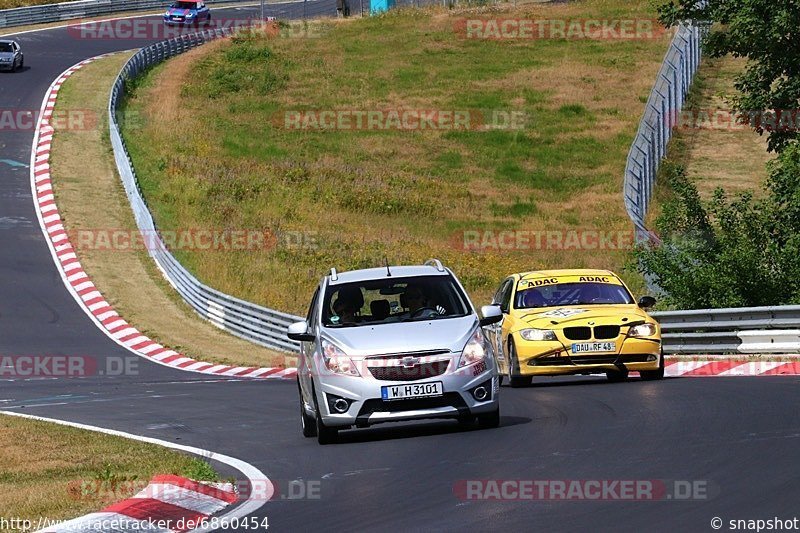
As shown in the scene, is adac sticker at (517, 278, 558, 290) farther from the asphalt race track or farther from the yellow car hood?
the asphalt race track

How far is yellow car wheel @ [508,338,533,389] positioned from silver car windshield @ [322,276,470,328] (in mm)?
4058

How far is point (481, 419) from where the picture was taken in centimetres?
1339

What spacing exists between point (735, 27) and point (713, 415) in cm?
1691

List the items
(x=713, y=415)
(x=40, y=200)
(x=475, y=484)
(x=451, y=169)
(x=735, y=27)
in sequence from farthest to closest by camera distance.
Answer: (x=451, y=169) < (x=40, y=200) < (x=735, y=27) < (x=713, y=415) < (x=475, y=484)

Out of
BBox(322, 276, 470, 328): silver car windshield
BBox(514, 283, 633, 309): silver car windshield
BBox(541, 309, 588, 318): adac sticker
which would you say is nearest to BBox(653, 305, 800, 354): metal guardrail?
BBox(514, 283, 633, 309): silver car windshield

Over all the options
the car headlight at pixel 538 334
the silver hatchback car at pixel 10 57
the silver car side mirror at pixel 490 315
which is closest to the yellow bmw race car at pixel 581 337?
the car headlight at pixel 538 334

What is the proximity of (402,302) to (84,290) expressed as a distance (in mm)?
22268

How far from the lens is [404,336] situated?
1324 cm

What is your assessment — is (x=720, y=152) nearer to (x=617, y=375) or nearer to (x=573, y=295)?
(x=573, y=295)

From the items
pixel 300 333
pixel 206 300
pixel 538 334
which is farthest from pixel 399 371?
pixel 206 300

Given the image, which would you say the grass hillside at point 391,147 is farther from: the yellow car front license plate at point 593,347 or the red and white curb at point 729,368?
the yellow car front license plate at point 593,347

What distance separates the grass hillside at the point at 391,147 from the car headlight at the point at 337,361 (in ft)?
70.3

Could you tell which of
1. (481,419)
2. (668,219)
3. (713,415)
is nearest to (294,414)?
(481,419)

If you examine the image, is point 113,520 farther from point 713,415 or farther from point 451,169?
point 451,169
